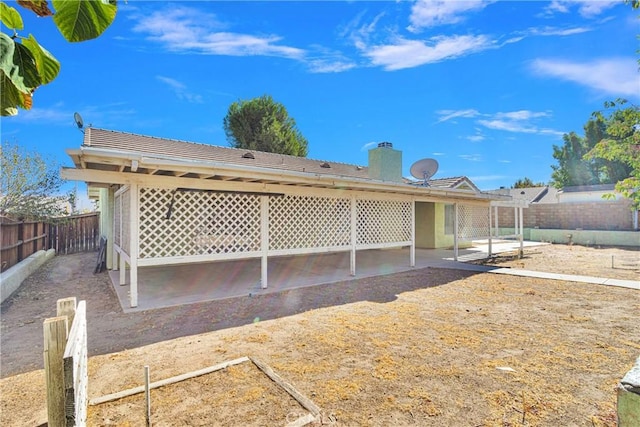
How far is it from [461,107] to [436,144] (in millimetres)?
5735

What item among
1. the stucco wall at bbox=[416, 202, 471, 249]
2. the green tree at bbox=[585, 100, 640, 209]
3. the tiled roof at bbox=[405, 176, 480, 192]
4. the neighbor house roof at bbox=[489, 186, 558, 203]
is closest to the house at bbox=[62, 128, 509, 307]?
the stucco wall at bbox=[416, 202, 471, 249]

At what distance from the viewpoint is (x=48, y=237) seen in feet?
42.2

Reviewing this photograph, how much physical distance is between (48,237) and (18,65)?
15921mm

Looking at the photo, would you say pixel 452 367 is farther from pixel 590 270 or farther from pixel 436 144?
pixel 436 144

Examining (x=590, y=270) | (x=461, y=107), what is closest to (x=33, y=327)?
(x=590, y=270)

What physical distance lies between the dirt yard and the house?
1391 millimetres

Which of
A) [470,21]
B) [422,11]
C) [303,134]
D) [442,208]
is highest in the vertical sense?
[303,134]

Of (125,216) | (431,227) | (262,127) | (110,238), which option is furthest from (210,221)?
(262,127)

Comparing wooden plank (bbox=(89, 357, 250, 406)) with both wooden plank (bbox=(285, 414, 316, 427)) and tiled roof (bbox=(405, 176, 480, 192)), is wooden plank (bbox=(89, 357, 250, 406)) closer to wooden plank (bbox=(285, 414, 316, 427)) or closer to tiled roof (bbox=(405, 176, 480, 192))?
wooden plank (bbox=(285, 414, 316, 427))

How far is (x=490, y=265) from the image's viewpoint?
10805mm

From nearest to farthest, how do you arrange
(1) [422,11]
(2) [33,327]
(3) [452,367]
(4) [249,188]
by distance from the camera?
(3) [452,367], (2) [33,327], (1) [422,11], (4) [249,188]

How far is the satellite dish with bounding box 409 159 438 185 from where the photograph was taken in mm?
11859

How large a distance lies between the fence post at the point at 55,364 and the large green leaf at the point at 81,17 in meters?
1.72

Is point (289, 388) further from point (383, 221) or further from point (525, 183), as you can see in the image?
point (525, 183)
